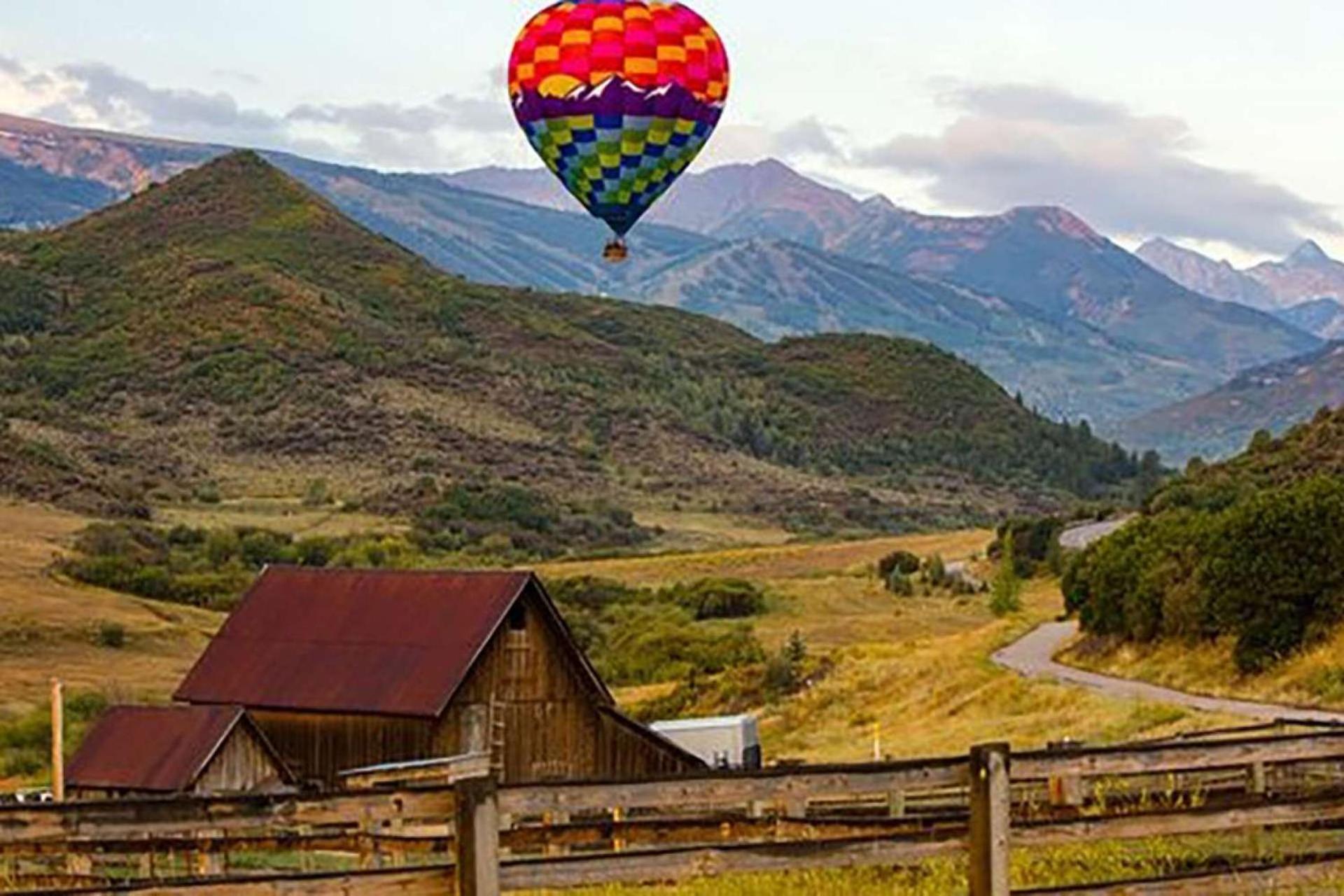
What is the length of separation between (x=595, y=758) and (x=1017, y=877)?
26816 millimetres

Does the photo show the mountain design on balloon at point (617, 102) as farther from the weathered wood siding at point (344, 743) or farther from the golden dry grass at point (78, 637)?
the golden dry grass at point (78, 637)

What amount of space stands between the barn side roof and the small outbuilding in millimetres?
5735

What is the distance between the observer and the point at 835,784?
10.7 m

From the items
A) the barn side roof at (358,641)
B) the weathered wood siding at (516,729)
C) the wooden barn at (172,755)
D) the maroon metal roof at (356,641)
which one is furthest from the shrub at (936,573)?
the wooden barn at (172,755)

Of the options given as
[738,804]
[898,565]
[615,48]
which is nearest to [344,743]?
[615,48]

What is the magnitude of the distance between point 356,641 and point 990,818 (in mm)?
28860

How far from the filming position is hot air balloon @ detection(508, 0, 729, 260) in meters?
39.3

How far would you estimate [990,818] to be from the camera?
10.4 m

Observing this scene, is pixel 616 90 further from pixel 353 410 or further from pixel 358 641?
pixel 353 410

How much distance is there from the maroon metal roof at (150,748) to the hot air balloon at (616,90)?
1210 cm

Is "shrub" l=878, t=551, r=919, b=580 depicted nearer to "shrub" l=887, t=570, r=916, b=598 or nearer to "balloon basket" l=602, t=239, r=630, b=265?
"shrub" l=887, t=570, r=916, b=598

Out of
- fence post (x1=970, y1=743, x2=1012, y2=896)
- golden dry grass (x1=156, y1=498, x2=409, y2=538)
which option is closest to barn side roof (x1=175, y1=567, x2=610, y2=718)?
fence post (x1=970, y1=743, x2=1012, y2=896)

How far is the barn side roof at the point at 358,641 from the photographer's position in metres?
37.2

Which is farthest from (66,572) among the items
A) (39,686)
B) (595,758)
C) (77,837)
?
(77,837)
